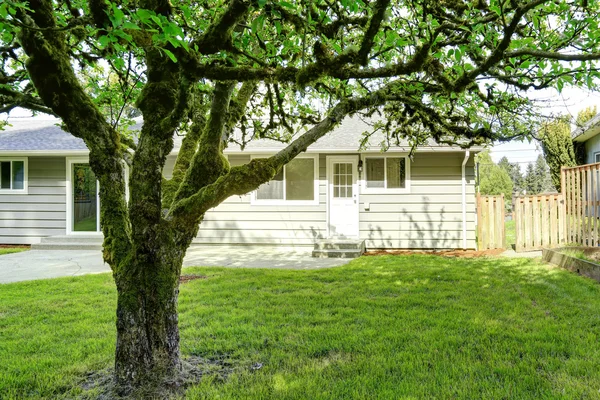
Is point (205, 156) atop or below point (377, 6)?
below

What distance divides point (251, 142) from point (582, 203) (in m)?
7.57

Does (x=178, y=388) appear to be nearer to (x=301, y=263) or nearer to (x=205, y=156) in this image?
(x=205, y=156)

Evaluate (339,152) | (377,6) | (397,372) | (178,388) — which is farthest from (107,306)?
(339,152)

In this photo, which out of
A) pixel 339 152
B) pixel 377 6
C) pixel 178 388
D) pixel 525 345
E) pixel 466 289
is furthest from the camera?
pixel 339 152

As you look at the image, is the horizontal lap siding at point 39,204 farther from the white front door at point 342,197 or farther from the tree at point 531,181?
the tree at point 531,181

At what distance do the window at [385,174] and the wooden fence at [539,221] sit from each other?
2.60 metres

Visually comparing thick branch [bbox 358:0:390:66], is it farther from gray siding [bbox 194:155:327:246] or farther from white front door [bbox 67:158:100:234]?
white front door [bbox 67:158:100:234]

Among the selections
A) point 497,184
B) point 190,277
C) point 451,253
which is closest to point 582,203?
point 451,253

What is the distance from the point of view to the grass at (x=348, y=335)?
8.82 ft

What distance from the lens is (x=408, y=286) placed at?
5.54 meters

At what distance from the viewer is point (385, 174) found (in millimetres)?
9992

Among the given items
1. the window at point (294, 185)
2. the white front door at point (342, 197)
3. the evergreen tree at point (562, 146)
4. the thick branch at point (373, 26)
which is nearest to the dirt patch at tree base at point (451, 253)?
the white front door at point (342, 197)

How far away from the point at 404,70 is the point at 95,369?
313cm

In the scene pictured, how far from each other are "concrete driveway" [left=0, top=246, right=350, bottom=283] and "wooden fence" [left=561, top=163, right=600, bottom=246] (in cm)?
452
